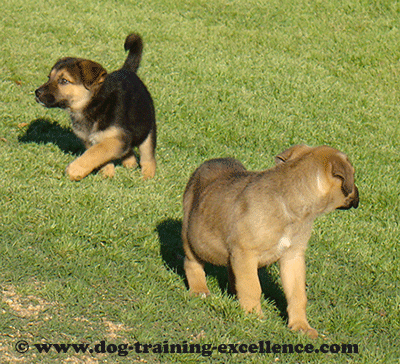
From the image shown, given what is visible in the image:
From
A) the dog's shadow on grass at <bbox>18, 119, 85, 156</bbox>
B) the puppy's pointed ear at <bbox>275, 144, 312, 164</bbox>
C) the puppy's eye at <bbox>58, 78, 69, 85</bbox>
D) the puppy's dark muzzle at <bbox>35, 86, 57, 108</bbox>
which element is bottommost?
the dog's shadow on grass at <bbox>18, 119, 85, 156</bbox>

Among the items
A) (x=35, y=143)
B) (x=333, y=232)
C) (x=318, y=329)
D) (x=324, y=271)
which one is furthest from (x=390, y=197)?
(x=35, y=143)

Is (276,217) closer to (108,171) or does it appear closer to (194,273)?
(194,273)

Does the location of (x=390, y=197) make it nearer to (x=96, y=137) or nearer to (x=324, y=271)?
(x=324, y=271)

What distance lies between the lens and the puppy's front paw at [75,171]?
6094 millimetres

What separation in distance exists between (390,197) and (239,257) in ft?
11.0

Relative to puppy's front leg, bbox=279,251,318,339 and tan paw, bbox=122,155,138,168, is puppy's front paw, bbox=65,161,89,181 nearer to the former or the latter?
tan paw, bbox=122,155,138,168

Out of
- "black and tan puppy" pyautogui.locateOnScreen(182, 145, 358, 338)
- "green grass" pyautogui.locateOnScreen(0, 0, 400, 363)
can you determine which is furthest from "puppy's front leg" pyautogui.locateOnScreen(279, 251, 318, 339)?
"green grass" pyautogui.locateOnScreen(0, 0, 400, 363)

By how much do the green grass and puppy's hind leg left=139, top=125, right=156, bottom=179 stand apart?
16 cm

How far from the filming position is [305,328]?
4160 millimetres

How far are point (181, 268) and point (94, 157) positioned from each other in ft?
5.88

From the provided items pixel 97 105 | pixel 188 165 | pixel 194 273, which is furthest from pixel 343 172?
pixel 97 105

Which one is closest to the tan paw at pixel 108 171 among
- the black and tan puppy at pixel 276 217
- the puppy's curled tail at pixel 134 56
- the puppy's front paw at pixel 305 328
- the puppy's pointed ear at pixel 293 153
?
the puppy's curled tail at pixel 134 56

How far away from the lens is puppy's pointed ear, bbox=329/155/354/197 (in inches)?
155

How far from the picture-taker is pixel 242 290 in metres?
4.04
